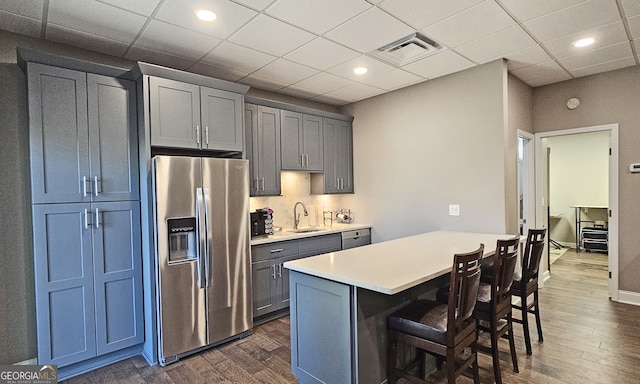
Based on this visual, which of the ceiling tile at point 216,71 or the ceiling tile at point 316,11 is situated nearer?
the ceiling tile at point 316,11

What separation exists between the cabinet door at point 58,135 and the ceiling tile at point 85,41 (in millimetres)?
305

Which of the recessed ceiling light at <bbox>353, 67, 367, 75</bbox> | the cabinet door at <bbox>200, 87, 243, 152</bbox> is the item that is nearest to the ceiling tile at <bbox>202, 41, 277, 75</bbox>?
the cabinet door at <bbox>200, 87, 243, 152</bbox>

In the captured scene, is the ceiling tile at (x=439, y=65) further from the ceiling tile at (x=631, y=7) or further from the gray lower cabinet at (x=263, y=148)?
the gray lower cabinet at (x=263, y=148)

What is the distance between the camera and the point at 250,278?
10.9 feet

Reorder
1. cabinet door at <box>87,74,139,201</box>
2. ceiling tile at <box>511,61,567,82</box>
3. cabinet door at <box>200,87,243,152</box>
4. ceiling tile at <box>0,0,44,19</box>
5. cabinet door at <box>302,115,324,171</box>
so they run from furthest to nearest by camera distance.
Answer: cabinet door at <box>302,115,324,171</box>
ceiling tile at <box>511,61,567,82</box>
cabinet door at <box>200,87,243,152</box>
cabinet door at <box>87,74,139,201</box>
ceiling tile at <box>0,0,44,19</box>

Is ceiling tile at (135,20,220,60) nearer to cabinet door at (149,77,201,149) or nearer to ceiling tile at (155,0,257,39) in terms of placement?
ceiling tile at (155,0,257,39)

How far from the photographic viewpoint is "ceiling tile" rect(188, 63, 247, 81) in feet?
11.4

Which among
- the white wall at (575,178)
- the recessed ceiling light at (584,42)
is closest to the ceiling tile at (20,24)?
the recessed ceiling light at (584,42)

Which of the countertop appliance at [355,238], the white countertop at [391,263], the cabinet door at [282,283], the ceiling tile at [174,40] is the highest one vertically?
the ceiling tile at [174,40]

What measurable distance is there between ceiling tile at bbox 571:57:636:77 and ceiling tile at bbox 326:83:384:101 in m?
2.33

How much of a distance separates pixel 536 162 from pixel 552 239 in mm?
4290

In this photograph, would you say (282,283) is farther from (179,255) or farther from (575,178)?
(575,178)

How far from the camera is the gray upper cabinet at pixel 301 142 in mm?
4230

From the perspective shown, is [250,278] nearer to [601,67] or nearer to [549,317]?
[549,317]
